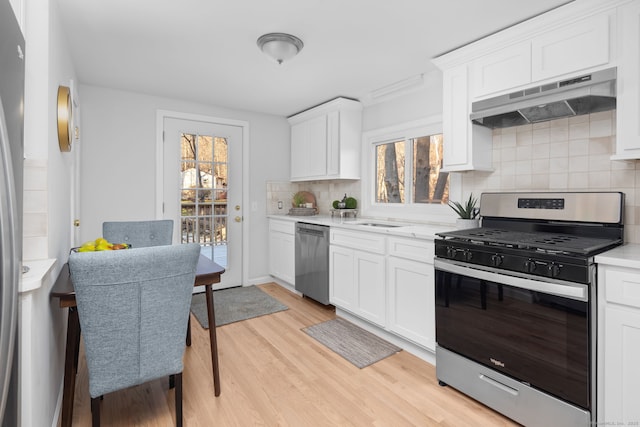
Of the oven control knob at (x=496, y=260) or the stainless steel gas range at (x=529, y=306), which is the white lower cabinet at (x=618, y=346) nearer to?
the stainless steel gas range at (x=529, y=306)

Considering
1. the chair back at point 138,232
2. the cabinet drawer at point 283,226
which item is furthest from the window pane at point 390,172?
the chair back at point 138,232

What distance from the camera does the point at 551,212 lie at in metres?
2.11

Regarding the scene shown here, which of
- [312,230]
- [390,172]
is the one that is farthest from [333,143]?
[312,230]

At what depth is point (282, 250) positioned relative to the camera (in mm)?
4137

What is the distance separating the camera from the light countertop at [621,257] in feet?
4.74

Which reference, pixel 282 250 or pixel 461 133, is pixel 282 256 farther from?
pixel 461 133

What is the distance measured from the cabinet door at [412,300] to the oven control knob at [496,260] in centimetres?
53

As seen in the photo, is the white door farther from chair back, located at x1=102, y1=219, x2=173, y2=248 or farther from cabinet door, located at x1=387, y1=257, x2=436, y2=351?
cabinet door, located at x1=387, y1=257, x2=436, y2=351

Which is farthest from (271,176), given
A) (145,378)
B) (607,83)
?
(607,83)

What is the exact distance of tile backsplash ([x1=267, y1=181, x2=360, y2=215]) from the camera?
423cm

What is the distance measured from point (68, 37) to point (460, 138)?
9.16 feet

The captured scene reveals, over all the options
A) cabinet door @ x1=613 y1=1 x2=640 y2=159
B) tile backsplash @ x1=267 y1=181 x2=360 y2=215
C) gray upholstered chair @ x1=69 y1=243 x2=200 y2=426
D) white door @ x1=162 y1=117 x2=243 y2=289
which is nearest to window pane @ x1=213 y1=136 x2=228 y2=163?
white door @ x1=162 y1=117 x2=243 y2=289

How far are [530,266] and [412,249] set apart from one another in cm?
85

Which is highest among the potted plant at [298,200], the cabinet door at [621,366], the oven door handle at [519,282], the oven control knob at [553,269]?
the potted plant at [298,200]
